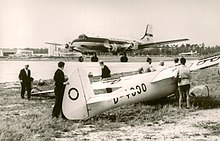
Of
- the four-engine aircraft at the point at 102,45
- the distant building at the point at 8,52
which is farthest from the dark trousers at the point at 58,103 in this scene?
the four-engine aircraft at the point at 102,45

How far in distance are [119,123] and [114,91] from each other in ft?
2.19

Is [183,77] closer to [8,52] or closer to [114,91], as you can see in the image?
[114,91]

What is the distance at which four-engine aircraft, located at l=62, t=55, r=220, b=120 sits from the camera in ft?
15.0

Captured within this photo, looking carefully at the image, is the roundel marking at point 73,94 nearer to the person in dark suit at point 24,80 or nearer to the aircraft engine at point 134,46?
the person in dark suit at point 24,80

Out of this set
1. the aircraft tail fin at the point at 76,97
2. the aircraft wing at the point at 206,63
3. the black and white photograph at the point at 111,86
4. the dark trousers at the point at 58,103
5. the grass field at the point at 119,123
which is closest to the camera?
the grass field at the point at 119,123

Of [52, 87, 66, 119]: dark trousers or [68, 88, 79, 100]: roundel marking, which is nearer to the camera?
[68, 88, 79, 100]: roundel marking

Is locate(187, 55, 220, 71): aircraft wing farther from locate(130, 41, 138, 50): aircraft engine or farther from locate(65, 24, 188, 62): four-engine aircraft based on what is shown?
locate(130, 41, 138, 50): aircraft engine

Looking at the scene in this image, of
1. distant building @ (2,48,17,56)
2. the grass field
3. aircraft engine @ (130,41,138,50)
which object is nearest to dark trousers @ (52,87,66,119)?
the grass field

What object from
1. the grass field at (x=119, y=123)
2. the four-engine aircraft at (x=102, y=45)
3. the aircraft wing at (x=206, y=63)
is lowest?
the grass field at (x=119, y=123)

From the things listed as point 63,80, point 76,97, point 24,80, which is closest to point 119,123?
point 76,97

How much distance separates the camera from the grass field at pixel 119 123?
4070mm

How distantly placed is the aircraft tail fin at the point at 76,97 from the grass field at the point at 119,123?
176 mm

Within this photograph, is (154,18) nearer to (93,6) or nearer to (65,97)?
(93,6)

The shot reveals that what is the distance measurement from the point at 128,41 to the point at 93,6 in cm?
1202
